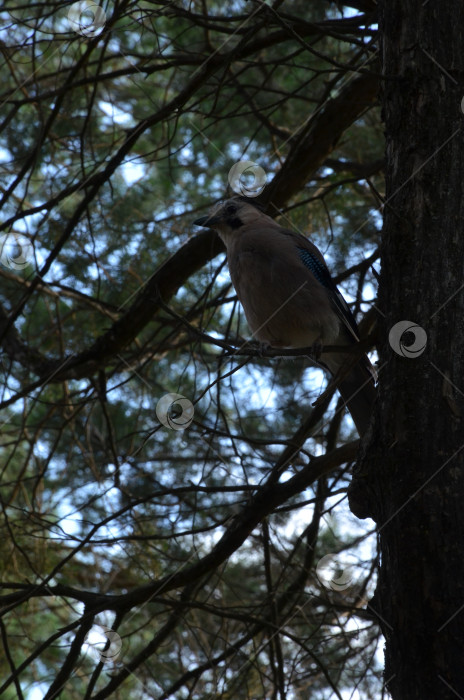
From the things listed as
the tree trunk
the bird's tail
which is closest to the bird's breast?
the bird's tail

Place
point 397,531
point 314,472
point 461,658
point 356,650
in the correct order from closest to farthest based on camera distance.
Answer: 1. point 461,658
2. point 397,531
3. point 314,472
4. point 356,650

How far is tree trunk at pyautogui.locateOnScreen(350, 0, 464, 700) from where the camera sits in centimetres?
223

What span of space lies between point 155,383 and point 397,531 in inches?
129

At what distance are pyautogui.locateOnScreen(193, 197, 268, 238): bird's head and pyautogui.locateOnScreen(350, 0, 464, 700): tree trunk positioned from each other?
5.31 feet

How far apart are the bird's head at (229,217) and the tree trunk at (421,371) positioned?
1619mm

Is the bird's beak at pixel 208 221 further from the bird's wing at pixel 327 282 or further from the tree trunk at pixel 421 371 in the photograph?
the tree trunk at pixel 421 371

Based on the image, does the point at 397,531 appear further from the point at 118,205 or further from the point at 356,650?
the point at 118,205

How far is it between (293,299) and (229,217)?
71 cm

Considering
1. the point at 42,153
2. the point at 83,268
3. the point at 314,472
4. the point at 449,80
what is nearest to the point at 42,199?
the point at 42,153

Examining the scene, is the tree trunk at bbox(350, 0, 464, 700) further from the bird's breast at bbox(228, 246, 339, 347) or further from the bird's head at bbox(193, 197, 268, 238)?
the bird's head at bbox(193, 197, 268, 238)

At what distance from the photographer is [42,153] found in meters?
5.45

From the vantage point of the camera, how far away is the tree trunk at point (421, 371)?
7.33 ft

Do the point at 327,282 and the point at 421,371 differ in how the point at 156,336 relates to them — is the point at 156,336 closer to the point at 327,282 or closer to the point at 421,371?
the point at 327,282

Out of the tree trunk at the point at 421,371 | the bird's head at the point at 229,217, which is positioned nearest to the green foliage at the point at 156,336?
the bird's head at the point at 229,217
